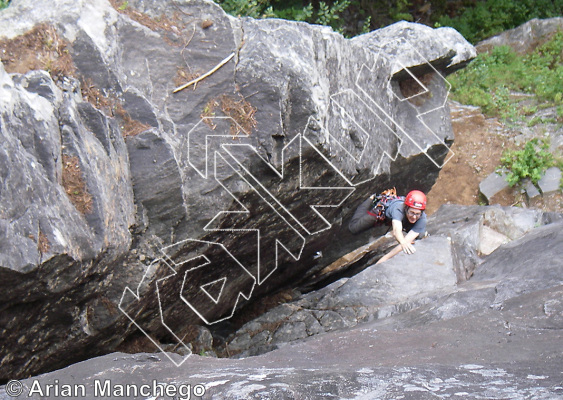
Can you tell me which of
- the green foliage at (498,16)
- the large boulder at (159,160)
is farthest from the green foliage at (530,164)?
the large boulder at (159,160)

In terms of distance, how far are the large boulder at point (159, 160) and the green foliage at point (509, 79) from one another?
6489 millimetres

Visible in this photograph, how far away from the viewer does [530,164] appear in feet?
37.3

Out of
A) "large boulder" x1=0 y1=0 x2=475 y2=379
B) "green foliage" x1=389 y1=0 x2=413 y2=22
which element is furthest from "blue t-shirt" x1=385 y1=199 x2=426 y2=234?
"green foliage" x1=389 y1=0 x2=413 y2=22

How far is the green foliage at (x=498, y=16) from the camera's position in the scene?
1490 centimetres

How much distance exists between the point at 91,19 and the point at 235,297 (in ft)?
12.3

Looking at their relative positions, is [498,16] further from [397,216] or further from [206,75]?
[206,75]

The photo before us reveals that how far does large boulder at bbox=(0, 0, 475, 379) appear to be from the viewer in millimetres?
A: 3947

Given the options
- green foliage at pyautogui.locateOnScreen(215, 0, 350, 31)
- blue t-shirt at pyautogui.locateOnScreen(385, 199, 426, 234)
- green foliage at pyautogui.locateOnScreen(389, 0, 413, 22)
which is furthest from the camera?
green foliage at pyautogui.locateOnScreen(389, 0, 413, 22)

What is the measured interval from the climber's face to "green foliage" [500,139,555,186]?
5.31 metres

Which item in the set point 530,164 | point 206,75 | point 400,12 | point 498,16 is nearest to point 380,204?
point 206,75

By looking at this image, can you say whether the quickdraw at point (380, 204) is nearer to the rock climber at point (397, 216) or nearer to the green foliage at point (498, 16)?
the rock climber at point (397, 216)

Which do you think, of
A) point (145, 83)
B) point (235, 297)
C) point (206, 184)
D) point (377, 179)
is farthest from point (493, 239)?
point (145, 83)

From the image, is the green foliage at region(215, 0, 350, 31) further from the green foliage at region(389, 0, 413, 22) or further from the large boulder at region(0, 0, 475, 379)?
the large boulder at region(0, 0, 475, 379)

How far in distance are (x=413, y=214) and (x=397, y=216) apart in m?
0.18
